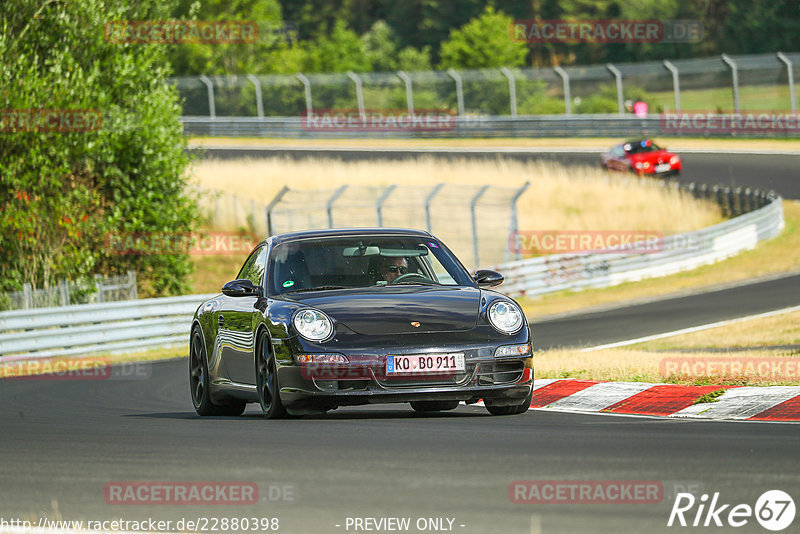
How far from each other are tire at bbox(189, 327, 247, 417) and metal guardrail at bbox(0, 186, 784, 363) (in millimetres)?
9922

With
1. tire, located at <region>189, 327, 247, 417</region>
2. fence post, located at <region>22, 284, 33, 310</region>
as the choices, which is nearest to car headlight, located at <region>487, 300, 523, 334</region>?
tire, located at <region>189, 327, 247, 417</region>

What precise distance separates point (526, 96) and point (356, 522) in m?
55.1

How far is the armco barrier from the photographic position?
20.6 meters

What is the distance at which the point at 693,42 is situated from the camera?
89000mm

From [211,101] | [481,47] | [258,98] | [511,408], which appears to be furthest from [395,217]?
[481,47]

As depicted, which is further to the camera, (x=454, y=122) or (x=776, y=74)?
(x=454, y=122)

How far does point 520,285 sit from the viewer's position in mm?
29047

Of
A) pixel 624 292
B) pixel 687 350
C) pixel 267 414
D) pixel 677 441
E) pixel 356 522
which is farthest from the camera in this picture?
pixel 624 292

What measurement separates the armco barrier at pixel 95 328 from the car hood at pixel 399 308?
12264mm

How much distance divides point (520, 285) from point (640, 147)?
17519 millimetres

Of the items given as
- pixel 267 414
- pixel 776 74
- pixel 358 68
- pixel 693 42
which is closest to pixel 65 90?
pixel 267 414

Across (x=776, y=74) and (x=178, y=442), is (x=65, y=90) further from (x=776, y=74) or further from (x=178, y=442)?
(x=776, y=74)

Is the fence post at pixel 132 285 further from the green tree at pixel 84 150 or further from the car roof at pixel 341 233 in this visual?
the car roof at pixel 341 233

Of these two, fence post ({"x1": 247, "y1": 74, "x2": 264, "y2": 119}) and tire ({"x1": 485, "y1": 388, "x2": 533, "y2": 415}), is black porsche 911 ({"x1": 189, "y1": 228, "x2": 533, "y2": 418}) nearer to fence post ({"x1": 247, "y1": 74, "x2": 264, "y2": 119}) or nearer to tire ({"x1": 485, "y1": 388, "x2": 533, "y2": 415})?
tire ({"x1": 485, "y1": 388, "x2": 533, "y2": 415})
